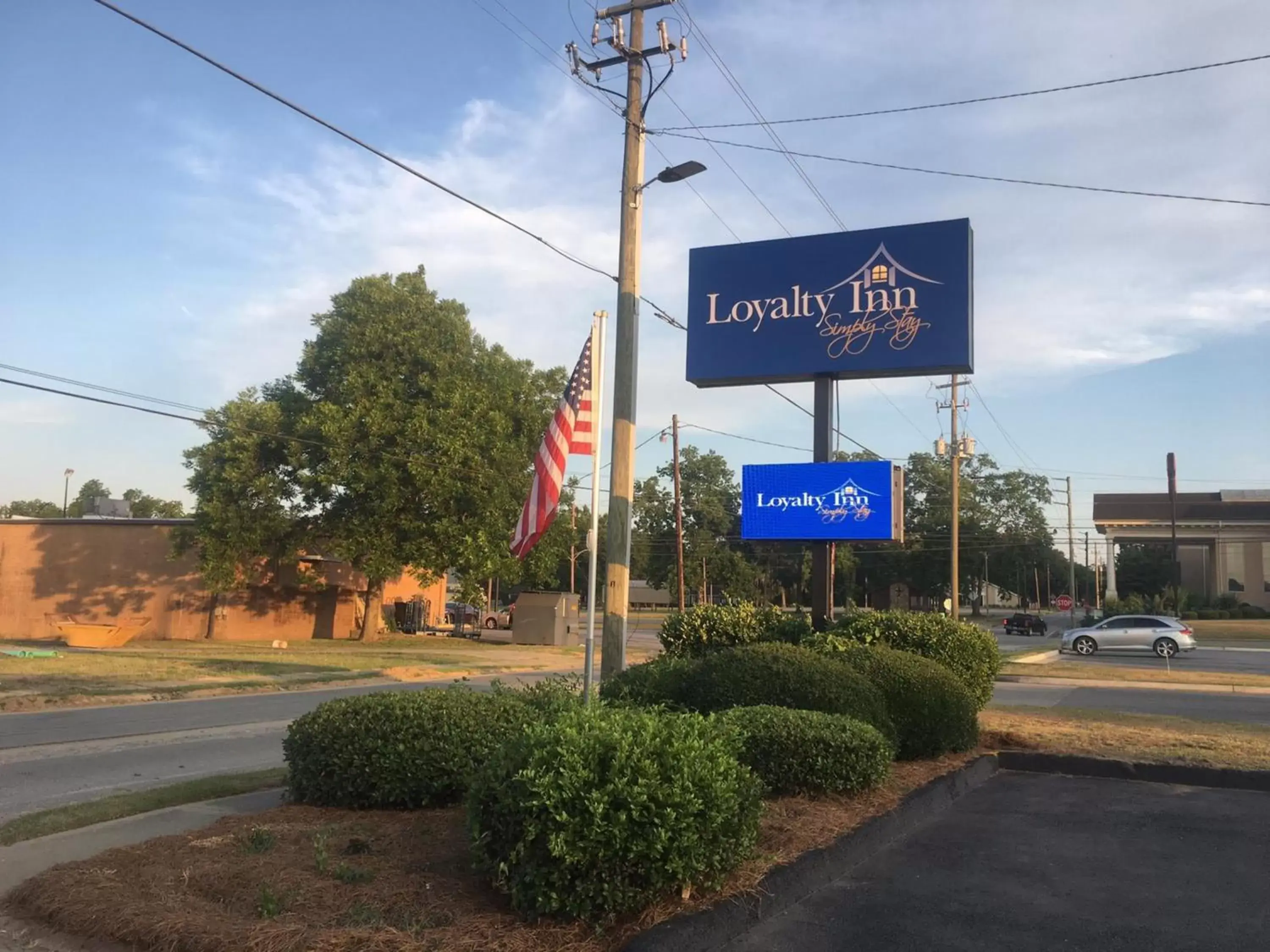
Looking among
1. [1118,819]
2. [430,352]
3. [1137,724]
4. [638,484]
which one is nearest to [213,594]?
[430,352]

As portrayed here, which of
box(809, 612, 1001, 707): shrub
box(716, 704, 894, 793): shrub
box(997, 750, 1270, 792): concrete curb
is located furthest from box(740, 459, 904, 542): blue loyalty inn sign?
box(716, 704, 894, 793): shrub

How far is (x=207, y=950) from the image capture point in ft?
14.5

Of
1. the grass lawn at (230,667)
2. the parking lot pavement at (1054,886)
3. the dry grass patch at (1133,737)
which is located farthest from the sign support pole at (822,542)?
the grass lawn at (230,667)

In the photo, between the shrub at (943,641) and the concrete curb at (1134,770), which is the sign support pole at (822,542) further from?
the concrete curb at (1134,770)

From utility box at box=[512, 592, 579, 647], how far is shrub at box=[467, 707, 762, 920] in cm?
3584

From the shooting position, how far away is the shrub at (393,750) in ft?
22.9

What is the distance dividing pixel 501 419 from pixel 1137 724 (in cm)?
2537

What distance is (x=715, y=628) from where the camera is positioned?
12.6 meters

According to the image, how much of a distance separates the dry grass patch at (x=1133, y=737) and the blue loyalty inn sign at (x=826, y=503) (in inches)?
108

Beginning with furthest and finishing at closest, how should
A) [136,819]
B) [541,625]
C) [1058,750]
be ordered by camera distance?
[541,625] → [1058,750] → [136,819]

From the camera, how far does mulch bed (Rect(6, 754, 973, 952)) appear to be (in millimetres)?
4457

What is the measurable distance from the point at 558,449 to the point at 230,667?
1806 cm

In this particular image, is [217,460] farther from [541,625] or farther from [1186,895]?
[1186,895]

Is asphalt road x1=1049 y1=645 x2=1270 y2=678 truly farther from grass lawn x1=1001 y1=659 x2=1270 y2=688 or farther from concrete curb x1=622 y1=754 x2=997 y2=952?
concrete curb x1=622 y1=754 x2=997 y2=952
